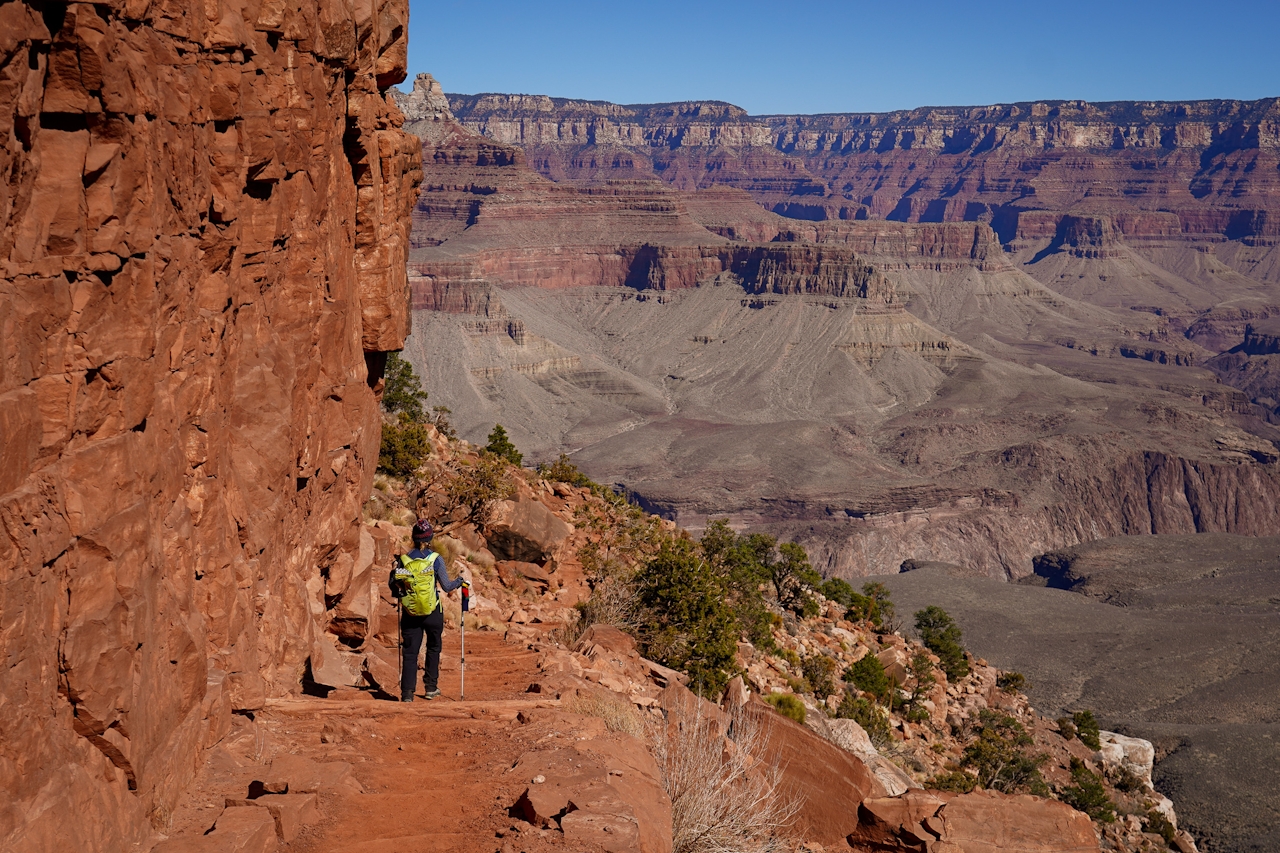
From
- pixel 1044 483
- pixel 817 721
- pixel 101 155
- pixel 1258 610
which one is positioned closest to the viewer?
pixel 101 155

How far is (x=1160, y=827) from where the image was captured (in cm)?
2766

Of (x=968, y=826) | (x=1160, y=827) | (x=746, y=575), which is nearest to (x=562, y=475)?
(x=746, y=575)

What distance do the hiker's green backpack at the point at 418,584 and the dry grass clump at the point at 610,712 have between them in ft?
6.21

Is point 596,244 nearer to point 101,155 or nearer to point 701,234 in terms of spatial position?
point 701,234

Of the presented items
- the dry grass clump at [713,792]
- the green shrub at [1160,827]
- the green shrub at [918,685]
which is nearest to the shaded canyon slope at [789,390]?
the green shrub at [918,685]

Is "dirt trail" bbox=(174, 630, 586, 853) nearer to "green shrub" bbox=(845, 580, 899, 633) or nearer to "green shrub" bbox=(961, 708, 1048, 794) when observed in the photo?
"green shrub" bbox=(961, 708, 1048, 794)

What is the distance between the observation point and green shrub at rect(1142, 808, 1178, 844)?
27.3 meters

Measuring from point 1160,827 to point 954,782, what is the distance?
404 inches

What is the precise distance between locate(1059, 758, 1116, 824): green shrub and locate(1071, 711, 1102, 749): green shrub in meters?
5.94

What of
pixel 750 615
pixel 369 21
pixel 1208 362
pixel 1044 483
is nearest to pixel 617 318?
pixel 1044 483

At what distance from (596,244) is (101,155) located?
167406 mm

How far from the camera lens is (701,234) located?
581ft

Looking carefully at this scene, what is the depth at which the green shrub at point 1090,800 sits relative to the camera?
2547 cm

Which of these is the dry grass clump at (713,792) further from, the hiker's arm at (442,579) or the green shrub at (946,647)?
the green shrub at (946,647)
